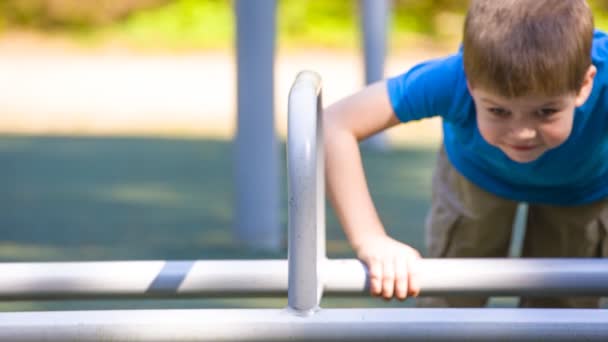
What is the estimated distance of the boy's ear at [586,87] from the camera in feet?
5.69

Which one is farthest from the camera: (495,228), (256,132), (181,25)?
(181,25)

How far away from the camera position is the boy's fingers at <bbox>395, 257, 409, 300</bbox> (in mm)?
1553

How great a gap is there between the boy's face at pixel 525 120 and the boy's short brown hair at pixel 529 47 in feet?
0.06

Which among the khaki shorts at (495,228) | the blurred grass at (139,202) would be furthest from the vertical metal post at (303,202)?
the blurred grass at (139,202)

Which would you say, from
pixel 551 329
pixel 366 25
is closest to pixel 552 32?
pixel 551 329

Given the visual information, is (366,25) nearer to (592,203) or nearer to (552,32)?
(592,203)

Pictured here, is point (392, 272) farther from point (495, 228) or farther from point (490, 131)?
point (495, 228)

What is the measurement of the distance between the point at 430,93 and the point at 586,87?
0.91ft

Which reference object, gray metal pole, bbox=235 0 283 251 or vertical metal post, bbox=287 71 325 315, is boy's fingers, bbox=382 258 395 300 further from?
gray metal pole, bbox=235 0 283 251

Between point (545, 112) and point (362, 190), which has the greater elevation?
point (545, 112)

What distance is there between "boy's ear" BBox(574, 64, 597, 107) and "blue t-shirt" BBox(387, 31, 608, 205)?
2.4 inches

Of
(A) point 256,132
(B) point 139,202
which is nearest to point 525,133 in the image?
(A) point 256,132

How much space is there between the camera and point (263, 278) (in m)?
1.53

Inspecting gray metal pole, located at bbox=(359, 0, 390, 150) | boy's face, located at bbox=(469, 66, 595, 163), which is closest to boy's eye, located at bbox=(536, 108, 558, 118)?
boy's face, located at bbox=(469, 66, 595, 163)
